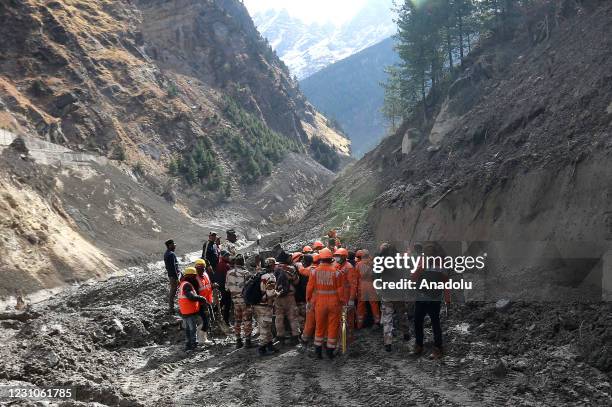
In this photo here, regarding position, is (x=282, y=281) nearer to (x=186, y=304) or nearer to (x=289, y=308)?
(x=289, y=308)

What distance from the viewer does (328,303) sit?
9828mm

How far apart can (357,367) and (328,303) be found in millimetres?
1186

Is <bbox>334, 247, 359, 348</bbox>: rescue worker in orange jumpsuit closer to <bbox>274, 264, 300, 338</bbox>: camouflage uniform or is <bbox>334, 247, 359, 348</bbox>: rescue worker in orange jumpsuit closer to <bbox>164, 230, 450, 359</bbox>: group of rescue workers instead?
<bbox>164, 230, 450, 359</bbox>: group of rescue workers

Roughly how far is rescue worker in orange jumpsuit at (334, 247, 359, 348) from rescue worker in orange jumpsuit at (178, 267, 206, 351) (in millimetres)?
2789

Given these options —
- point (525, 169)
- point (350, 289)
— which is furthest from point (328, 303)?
point (525, 169)

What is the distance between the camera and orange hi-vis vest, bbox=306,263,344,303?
32.3 feet

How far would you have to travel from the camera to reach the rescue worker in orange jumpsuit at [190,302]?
437 inches

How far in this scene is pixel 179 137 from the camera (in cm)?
6688

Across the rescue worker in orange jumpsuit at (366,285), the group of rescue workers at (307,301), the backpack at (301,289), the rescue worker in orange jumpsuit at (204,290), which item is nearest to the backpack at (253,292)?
the group of rescue workers at (307,301)

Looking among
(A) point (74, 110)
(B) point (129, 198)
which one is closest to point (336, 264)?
(B) point (129, 198)

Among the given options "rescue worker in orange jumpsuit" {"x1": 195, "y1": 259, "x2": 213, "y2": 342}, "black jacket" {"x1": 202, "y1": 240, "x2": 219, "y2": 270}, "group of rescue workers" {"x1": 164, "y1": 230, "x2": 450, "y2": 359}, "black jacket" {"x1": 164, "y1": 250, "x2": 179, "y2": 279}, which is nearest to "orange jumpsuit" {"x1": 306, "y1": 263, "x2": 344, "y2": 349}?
"group of rescue workers" {"x1": 164, "y1": 230, "x2": 450, "y2": 359}

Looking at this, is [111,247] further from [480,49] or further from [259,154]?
[259,154]

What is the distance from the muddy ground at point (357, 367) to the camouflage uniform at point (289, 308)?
15.7 inches

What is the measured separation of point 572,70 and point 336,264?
13.8m
